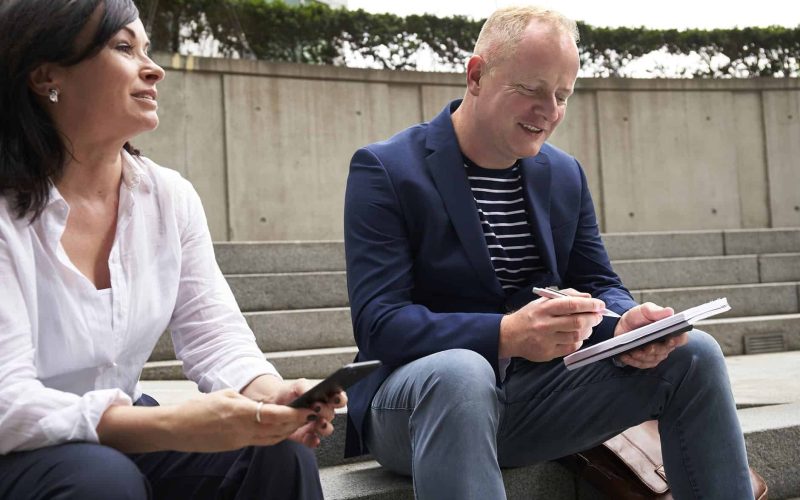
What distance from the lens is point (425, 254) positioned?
A: 7.44ft

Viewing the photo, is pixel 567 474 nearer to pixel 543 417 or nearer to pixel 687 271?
pixel 543 417

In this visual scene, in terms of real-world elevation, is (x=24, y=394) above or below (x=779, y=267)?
below

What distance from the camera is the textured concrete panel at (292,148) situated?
8211mm

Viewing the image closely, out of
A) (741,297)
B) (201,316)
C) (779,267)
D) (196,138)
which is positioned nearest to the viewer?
(201,316)

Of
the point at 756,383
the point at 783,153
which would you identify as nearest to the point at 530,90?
the point at 756,383

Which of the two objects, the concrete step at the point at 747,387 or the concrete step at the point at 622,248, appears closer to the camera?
the concrete step at the point at 747,387

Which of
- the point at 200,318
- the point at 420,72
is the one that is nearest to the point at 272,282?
the point at 200,318

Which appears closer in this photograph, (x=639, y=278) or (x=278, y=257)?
(x=278, y=257)

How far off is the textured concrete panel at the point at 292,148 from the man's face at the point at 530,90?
6.04 m

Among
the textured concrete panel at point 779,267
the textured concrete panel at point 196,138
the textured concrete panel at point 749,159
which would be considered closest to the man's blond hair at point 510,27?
the textured concrete panel at point 779,267

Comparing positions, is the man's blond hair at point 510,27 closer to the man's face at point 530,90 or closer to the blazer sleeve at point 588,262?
the man's face at point 530,90

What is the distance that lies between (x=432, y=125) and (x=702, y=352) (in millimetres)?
894

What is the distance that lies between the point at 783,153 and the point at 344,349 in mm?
7186

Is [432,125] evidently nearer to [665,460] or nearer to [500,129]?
[500,129]
